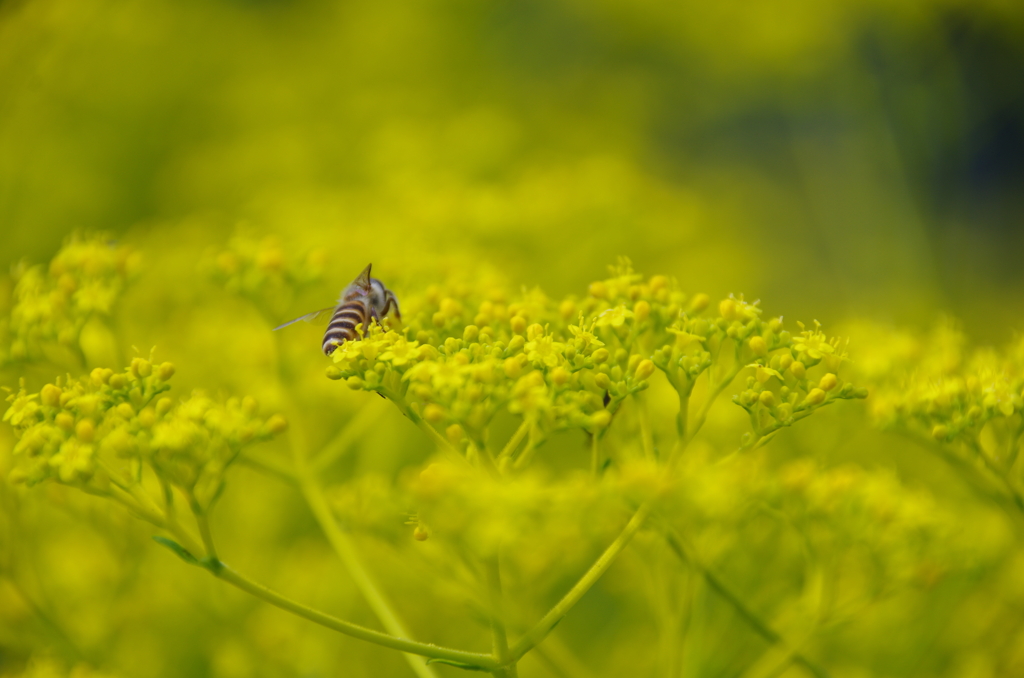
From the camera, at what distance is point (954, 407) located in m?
1.42

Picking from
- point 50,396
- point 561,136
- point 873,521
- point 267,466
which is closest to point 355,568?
point 267,466

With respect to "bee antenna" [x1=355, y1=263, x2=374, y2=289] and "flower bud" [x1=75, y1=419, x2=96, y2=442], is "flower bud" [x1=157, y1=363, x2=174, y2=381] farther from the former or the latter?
"bee antenna" [x1=355, y1=263, x2=374, y2=289]

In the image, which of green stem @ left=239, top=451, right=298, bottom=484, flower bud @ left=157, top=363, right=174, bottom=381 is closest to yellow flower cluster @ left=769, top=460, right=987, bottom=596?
green stem @ left=239, top=451, right=298, bottom=484

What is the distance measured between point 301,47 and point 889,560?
449 cm

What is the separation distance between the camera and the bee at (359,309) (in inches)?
60.4

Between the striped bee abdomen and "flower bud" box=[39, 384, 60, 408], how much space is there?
422 mm

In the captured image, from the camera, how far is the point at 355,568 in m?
1.51

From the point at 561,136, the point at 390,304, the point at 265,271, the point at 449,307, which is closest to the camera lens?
the point at 449,307

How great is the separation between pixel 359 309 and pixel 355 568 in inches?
18.7

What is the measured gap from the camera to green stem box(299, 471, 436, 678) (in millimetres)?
1411

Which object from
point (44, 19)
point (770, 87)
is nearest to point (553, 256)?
point (44, 19)

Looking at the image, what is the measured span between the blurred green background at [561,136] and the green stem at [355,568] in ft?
2.56

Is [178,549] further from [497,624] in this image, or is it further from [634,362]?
[634,362]

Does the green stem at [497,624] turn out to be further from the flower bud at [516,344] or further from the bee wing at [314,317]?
the bee wing at [314,317]
